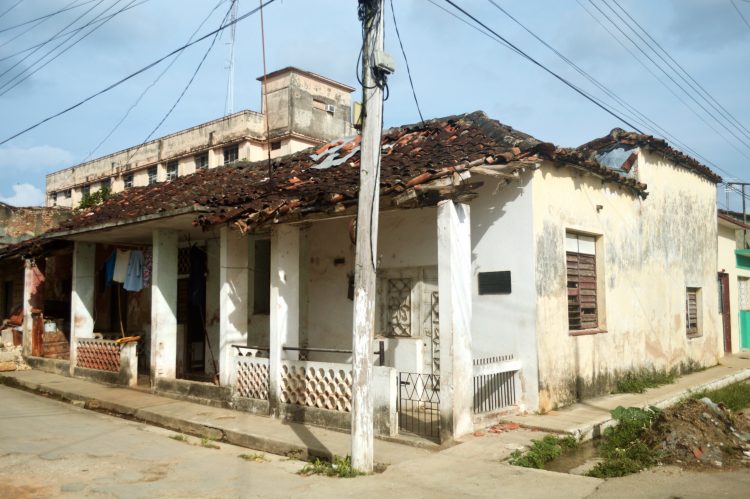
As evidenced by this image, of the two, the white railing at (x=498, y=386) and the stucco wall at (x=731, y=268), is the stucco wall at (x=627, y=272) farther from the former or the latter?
the stucco wall at (x=731, y=268)

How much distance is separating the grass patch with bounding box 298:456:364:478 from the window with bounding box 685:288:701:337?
34.0ft

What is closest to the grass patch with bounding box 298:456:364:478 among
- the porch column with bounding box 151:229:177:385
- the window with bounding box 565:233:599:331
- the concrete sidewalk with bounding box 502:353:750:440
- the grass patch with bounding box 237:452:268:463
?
the grass patch with bounding box 237:452:268:463

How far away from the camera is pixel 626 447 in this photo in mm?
7320

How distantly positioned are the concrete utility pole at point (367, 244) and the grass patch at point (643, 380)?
600 centimetres

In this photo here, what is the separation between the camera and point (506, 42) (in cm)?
906

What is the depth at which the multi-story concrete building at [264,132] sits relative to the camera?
3356 centimetres

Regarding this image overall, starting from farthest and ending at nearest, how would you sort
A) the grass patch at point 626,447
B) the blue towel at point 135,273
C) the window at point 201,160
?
the window at point 201,160 → the blue towel at point 135,273 → the grass patch at point 626,447

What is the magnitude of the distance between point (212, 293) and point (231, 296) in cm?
358

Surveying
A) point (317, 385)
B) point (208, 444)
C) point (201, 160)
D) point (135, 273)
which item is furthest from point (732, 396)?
point (201, 160)

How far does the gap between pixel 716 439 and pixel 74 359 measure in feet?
42.0

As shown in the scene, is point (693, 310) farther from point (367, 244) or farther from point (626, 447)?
point (367, 244)

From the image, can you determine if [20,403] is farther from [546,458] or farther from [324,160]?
[546,458]

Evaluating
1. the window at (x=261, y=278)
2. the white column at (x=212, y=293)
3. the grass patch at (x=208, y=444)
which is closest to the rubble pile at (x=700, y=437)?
the grass patch at (x=208, y=444)

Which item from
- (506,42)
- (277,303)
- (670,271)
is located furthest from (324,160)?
(670,271)
